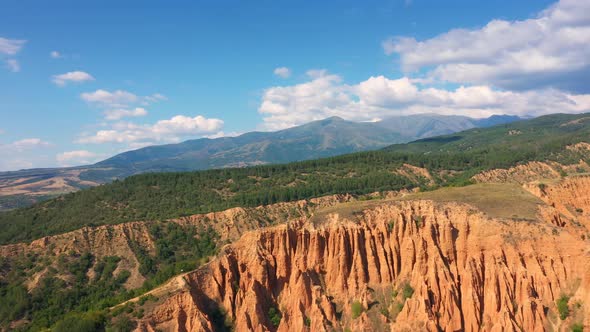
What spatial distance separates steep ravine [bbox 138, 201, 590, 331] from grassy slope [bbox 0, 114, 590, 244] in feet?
191

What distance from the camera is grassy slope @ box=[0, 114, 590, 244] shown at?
118 meters

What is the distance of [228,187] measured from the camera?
5615 inches

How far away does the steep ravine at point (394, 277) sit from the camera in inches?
1989

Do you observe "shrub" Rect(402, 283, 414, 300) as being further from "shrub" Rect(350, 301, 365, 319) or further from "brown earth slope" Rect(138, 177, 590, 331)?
"shrub" Rect(350, 301, 365, 319)

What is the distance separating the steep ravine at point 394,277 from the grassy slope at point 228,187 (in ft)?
191

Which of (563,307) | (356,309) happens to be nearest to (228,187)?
(356,309)

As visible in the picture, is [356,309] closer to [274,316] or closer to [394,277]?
[394,277]

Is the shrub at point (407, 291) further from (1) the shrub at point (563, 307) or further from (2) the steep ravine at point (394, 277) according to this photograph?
(1) the shrub at point (563, 307)

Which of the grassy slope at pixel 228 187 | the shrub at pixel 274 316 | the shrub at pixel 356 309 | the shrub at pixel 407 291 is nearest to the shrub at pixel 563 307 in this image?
the shrub at pixel 407 291

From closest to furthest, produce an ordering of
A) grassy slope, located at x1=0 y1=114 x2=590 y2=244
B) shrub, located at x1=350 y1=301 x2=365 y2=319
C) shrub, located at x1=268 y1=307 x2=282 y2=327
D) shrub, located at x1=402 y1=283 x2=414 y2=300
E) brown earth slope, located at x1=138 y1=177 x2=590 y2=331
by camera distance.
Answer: brown earth slope, located at x1=138 y1=177 x2=590 y2=331 → shrub, located at x1=350 y1=301 x2=365 y2=319 → shrub, located at x1=402 y1=283 x2=414 y2=300 → shrub, located at x1=268 y1=307 x2=282 y2=327 → grassy slope, located at x1=0 y1=114 x2=590 y2=244

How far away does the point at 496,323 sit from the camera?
4878cm

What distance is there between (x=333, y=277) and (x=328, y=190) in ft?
251

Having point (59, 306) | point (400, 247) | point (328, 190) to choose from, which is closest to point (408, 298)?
point (400, 247)

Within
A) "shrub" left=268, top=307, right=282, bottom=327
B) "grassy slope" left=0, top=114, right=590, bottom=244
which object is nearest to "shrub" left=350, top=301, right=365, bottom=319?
"shrub" left=268, top=307, right=282, bottom=327
